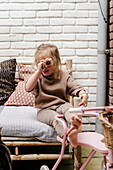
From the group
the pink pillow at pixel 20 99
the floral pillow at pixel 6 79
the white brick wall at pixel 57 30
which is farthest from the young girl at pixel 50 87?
the white brick wall at pixel 57 30

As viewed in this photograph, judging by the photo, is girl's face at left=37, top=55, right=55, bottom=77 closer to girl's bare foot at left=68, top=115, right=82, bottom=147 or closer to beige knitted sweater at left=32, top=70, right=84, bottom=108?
beige knitted sweater at left=32, top=70, right=84, bottom=108

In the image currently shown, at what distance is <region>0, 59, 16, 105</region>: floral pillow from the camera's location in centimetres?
249

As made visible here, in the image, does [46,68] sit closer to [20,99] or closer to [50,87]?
[50,87]

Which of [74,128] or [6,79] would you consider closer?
[74,128]

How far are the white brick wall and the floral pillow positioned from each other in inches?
11.6

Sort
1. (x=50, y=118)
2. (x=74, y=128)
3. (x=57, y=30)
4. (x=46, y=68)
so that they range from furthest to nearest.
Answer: (x=57, y=30)
(x=46, y=68)
(x=50, y=118)
(x=74, y=128)

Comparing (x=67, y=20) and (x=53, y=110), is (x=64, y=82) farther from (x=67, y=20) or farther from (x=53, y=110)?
(x=67, y=20)

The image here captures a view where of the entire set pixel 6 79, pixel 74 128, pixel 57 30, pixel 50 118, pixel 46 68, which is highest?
pixel 57 30

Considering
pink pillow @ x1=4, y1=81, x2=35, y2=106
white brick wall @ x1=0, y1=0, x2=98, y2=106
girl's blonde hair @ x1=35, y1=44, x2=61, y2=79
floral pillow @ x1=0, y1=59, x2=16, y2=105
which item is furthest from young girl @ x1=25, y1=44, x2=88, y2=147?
white brick wall @ x1=0, y1=0, x2=98, y2=106

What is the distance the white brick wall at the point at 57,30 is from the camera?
9.21 ft

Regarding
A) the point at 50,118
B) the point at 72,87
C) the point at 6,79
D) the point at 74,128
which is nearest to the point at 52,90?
the point at 72,87

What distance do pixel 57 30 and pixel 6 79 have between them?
82 centimetres

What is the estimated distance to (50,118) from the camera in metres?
1.81

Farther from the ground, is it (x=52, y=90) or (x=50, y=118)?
(x=52, y=90)
